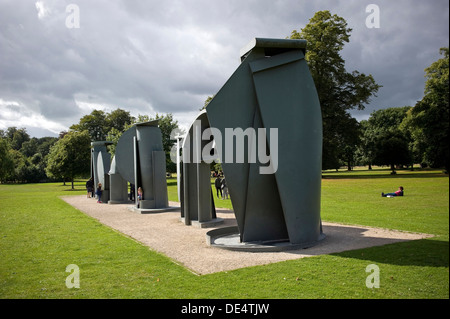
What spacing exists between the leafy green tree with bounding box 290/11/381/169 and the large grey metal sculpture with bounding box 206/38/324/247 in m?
33.0

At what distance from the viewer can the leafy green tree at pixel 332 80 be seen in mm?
41938

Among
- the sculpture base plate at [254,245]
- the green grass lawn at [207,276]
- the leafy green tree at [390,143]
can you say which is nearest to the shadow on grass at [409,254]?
the green grass lawn at [207,276]

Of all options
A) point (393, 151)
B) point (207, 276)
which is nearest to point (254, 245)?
point (207, 276)

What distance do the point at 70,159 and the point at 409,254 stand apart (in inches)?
1906

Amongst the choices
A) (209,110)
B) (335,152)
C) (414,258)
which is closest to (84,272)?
(209,110)

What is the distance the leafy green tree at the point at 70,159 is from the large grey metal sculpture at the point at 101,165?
19.2 meters

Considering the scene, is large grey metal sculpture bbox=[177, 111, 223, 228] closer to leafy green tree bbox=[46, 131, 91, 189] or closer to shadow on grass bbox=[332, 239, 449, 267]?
shadow on grass bbox=[332, 239, 449, 267]

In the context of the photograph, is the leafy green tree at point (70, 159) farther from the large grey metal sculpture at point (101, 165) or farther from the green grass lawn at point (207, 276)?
the green grass lawn at point (207, 276)

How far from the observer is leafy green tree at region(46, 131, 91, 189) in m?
48.1

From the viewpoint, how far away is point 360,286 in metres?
6.35

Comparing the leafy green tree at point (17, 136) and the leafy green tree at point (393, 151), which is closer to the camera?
the leafy green tree at point (393, 151)

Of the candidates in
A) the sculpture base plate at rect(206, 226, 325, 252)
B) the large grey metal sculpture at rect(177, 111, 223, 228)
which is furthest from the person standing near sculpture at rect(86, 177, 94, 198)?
the sculpture base plate at rect(206, 226, 325, 252)

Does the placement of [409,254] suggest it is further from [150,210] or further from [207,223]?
[150,210]
